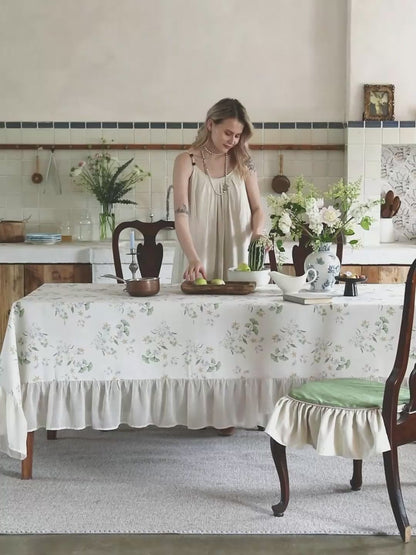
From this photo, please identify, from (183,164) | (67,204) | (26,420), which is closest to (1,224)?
(67,204)

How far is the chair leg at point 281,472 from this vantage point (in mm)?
2861

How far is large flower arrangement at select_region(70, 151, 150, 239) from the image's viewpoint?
18.1 ft

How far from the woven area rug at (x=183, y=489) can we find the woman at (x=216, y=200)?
2.74ft

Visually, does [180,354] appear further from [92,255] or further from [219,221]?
[92,255]

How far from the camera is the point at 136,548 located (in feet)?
8.70

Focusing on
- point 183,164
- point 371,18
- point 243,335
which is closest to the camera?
point 243,335

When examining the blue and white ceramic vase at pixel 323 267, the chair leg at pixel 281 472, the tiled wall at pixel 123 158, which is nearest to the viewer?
the chair leg at pixel 281 472

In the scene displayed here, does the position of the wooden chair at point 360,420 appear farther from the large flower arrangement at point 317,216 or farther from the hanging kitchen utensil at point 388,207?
the hanging kitchen utensil at point 388,207

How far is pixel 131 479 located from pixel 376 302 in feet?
3.88

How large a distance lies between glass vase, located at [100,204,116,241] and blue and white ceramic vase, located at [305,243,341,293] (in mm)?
2475

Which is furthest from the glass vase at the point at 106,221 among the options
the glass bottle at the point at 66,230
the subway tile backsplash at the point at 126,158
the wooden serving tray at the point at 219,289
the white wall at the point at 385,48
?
the wooden serving tray at the point at 219,289

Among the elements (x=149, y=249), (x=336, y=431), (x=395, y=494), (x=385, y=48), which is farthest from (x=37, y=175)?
(x=395, y=494)

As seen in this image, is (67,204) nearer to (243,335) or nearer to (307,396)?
(243,335)

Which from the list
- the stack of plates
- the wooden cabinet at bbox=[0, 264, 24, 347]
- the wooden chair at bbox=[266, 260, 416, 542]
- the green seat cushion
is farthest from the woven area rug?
the stack of plates
